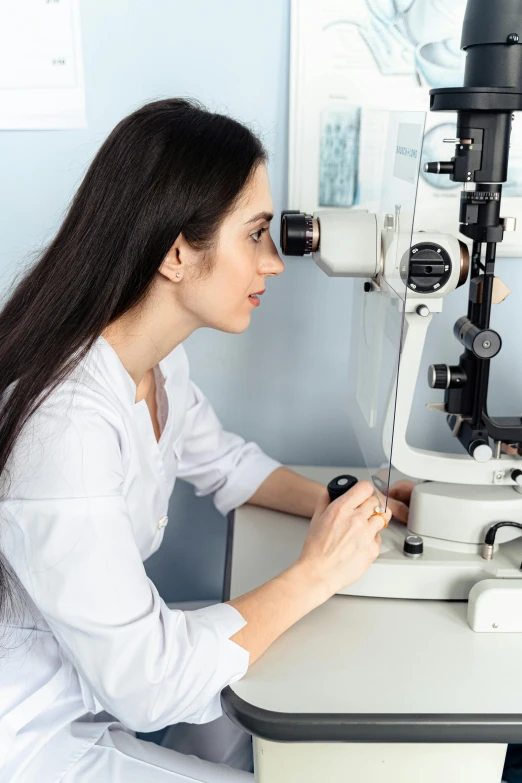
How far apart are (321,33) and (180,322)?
66 cm

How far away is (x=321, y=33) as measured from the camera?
4.62 feet

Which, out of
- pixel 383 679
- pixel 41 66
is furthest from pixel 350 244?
pixel 41 66

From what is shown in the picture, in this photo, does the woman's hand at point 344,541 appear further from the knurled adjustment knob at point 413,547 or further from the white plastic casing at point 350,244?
the white plastic casing at point 350,244

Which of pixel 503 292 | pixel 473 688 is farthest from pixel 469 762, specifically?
pixel 503 292

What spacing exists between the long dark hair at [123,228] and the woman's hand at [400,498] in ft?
1.65

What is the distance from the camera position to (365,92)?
144 centimetres

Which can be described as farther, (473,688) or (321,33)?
(321,33)

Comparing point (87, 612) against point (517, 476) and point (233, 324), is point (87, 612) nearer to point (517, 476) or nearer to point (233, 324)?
point (233, 324)

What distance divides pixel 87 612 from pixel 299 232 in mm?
576

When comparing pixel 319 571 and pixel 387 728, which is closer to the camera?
pixel 387 728

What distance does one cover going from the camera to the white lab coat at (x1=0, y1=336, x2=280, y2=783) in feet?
2.87

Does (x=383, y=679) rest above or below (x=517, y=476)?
below

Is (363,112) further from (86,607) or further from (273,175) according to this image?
(86,607)

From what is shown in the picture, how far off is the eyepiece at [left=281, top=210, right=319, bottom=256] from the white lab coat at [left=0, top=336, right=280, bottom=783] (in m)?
0.29
